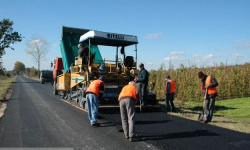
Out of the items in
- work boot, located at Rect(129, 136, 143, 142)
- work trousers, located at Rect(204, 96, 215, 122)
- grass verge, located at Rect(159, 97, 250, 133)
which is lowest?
grass verge, located at Rect(159, 97, 250, 133)

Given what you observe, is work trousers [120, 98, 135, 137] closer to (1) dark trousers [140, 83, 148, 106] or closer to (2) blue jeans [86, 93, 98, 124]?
(2) blue jeans [86, 93, 98, 124]

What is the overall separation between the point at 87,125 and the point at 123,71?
3765mm

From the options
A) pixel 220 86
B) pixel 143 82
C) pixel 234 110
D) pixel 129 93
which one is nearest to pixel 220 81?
pixel 220 86

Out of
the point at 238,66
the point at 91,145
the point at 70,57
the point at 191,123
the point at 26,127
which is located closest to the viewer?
the point at 91,145

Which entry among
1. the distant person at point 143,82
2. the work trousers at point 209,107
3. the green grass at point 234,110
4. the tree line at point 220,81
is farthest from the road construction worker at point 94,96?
the tree line at point 220,81

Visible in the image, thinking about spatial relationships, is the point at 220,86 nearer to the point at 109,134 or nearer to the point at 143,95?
the point at 143,95

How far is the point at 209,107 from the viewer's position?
7516mm

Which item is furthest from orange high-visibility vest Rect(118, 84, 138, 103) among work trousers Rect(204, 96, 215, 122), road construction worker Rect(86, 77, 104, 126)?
work trousers Rect(204, 96, 215, 122)

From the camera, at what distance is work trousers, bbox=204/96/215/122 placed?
745 centimetres

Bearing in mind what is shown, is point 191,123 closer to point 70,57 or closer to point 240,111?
point 240,111

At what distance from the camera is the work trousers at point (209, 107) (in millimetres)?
7453

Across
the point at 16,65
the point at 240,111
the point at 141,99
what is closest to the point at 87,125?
the point at 141,99

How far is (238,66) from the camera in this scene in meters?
14.5

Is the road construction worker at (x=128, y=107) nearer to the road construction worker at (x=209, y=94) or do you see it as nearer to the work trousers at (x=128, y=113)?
the work trousers at (x=128, y=113)
